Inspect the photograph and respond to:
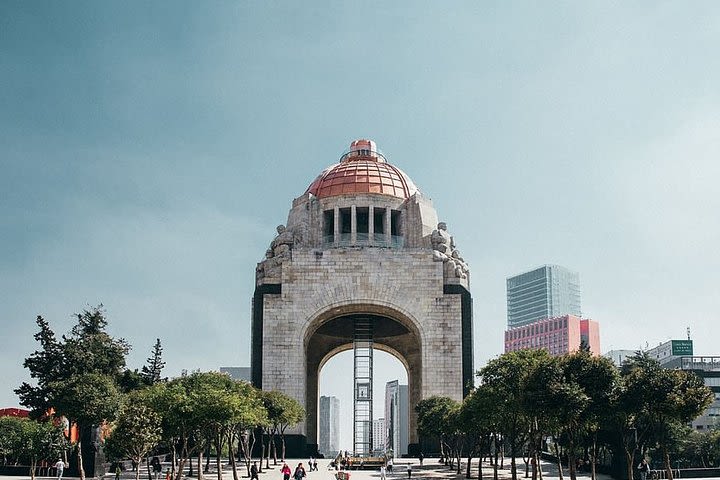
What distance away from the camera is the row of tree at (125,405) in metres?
33.3

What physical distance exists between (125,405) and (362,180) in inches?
1369

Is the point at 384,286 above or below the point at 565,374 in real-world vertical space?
above

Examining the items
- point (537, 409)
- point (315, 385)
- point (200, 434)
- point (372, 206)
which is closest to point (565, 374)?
point (537, 409)

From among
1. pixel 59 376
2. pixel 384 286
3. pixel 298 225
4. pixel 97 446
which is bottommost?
pixel 97 446

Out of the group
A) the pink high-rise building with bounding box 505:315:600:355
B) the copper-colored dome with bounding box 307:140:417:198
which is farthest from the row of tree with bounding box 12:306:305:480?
the pink high-rise building with bounding box 505:315:600:355

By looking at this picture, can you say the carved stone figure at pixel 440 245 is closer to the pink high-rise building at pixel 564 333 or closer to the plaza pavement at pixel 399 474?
the plaza pavement at pixel 399 474

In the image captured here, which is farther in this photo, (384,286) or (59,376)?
(384,286)

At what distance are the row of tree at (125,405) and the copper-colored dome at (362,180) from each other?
20668 millimetres

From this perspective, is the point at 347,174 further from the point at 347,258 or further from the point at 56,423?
the point at 56,423

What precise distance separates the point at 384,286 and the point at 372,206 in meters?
8.12

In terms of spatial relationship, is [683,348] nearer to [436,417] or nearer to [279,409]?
[436,417]

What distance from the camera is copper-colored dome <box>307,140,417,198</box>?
6762cm

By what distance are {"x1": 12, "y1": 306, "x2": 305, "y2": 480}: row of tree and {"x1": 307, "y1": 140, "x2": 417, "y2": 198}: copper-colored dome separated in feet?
67.8

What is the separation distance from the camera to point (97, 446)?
4231cm
